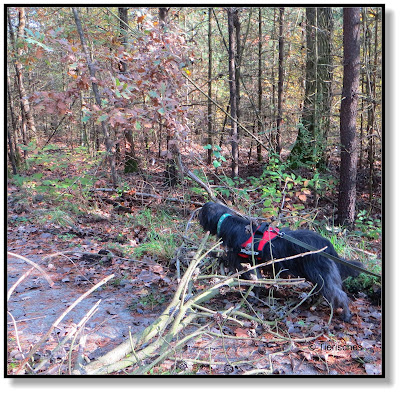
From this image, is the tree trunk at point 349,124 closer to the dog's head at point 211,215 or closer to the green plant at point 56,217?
the dog's head at point 211,215

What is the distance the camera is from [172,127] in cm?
392

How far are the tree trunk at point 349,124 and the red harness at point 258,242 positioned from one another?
2696mm

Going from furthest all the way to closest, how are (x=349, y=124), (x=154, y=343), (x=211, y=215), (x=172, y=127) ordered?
(x=349, y=124)
(x=172, y=127)
(x=211, y=215)
(x=154, y=343)

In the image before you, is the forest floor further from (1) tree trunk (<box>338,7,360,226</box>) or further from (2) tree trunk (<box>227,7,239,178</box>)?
(2) tree trunk (<box>227,7,239,178</box>)

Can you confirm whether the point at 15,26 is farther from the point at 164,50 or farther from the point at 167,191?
the point at 167,191

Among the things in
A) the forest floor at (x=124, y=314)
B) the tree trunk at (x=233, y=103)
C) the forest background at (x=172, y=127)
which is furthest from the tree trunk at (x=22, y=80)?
the tree trunk at (x=233, y=103)

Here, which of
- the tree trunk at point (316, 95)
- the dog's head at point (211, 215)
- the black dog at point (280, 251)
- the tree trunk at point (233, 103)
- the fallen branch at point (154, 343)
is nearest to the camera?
the fallen branch at point (154, 343)

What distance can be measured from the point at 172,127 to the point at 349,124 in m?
2.89

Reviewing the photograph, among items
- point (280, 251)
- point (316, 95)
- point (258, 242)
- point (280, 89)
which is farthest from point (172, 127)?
point (280, 89)

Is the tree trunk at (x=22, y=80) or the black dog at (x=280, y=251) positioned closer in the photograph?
the tree trunk at (x=22, y=80)

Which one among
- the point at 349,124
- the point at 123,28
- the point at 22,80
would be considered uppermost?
the point at 123,28

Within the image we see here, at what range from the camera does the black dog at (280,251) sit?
2.87 m

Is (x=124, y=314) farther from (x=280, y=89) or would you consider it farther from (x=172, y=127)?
(x=280, y=89)

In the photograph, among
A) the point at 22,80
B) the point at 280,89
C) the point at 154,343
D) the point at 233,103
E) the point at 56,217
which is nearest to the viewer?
the point at 154,343
